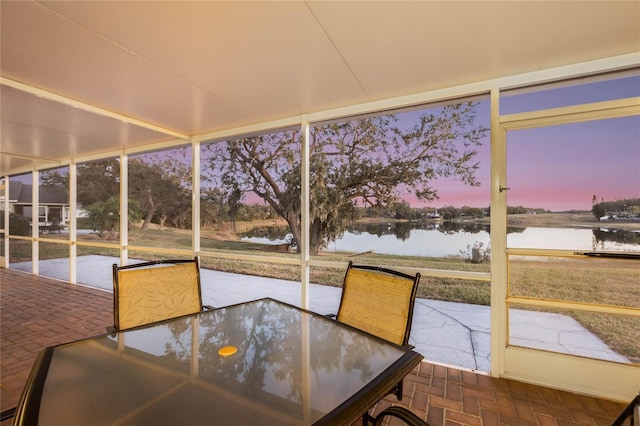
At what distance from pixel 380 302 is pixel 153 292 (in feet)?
5.23

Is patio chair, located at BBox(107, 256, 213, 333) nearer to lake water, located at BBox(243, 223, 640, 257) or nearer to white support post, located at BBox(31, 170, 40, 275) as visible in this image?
lake water, located at BBox(243, 223, 640, 257)

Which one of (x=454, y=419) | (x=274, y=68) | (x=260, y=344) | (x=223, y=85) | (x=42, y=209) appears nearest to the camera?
(x=260, y=344)

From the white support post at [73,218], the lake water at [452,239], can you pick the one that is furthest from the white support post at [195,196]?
the white support post at [73,218]

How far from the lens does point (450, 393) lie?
206 centimetres

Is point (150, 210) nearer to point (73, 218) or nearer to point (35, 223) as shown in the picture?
point (73, 218)

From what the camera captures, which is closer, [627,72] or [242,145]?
[627,72]

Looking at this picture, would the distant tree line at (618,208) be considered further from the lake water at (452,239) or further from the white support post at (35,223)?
the white support post at (35,223)

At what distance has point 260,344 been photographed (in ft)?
4.40

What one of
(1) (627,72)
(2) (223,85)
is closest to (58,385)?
(2) (223,85)

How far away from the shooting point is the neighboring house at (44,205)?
5772 mm

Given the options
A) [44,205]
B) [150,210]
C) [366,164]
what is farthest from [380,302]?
[44,205]

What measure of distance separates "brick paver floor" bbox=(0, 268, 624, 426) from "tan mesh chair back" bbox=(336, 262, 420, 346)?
63 centimetres

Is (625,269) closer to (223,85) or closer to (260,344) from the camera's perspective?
(260,344)

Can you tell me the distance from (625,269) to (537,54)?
1.70 meters
